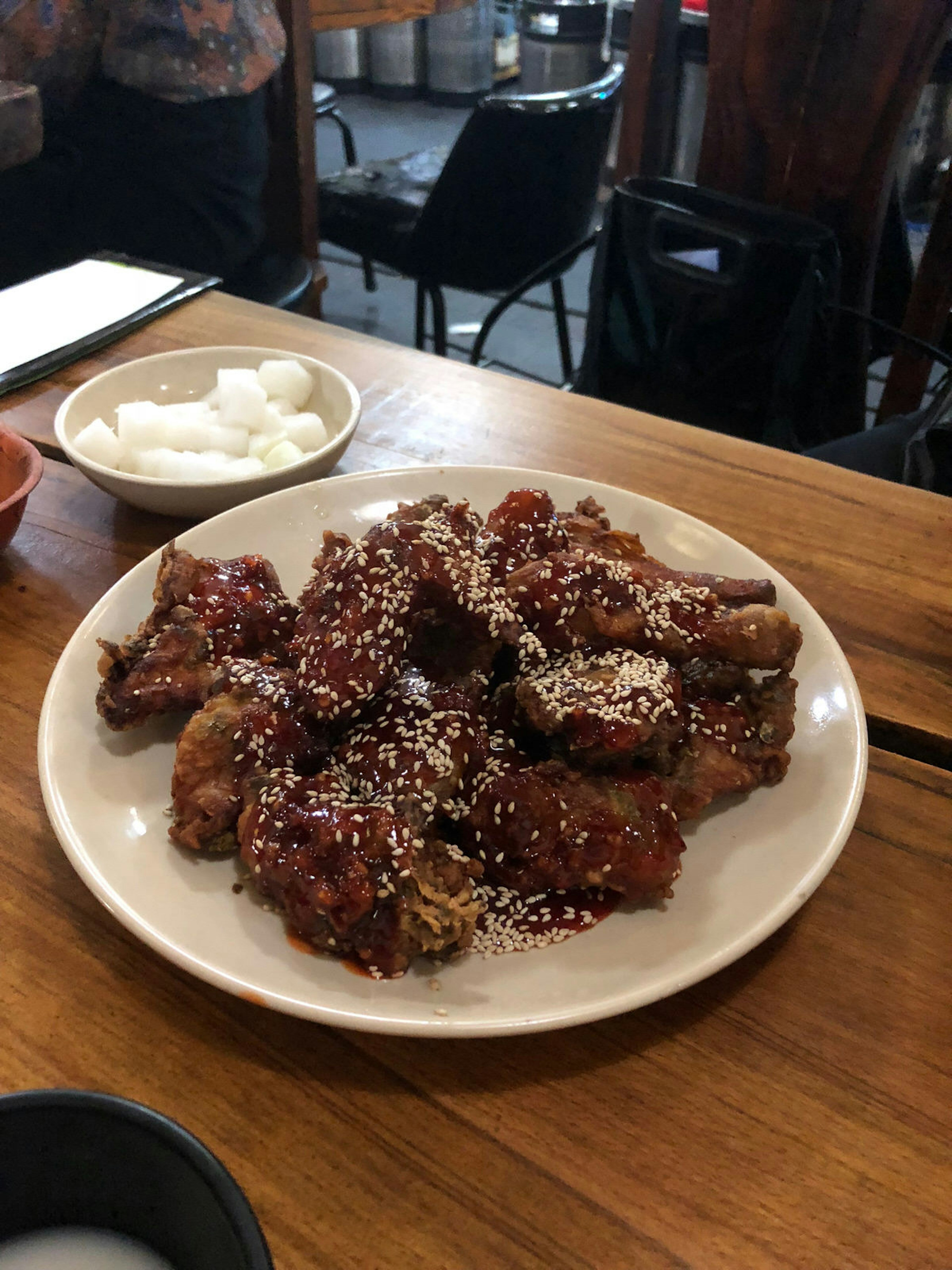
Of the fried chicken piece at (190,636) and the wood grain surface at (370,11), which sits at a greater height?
the wood grain surface at (370,11)

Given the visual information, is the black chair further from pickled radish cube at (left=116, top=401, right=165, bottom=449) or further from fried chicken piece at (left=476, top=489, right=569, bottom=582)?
fried chicken piece at (left=476, top=489, right=569, bottom=582)

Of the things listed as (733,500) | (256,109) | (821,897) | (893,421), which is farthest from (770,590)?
(256,109)

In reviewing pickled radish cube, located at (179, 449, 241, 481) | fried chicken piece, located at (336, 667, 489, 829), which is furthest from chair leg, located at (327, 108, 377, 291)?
fried chicken piece, located at (336, 667, 489, 829)

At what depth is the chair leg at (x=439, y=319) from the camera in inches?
154

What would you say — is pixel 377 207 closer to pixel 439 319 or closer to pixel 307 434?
pixel 439 319

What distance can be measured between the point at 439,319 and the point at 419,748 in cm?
Answer: 346

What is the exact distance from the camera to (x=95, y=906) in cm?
95

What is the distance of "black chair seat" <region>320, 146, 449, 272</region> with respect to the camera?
3832 mm

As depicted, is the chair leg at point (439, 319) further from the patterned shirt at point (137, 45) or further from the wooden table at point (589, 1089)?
the wooden table at point (589, 1089)

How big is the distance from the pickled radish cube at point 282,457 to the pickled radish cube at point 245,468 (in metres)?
0.01

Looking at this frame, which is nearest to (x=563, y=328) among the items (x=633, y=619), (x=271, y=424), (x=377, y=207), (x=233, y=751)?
(x=377, y=207)

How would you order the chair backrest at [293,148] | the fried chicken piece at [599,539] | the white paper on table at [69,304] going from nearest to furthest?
the fried chicken piece at [599,539] < the white paper on table at [69,304] < the chair backrest at [293,148]

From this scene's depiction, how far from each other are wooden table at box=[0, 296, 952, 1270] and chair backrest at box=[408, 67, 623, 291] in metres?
3.14

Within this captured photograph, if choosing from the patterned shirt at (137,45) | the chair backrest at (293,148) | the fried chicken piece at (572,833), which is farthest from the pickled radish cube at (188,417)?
the chair backrest at (293,148)
